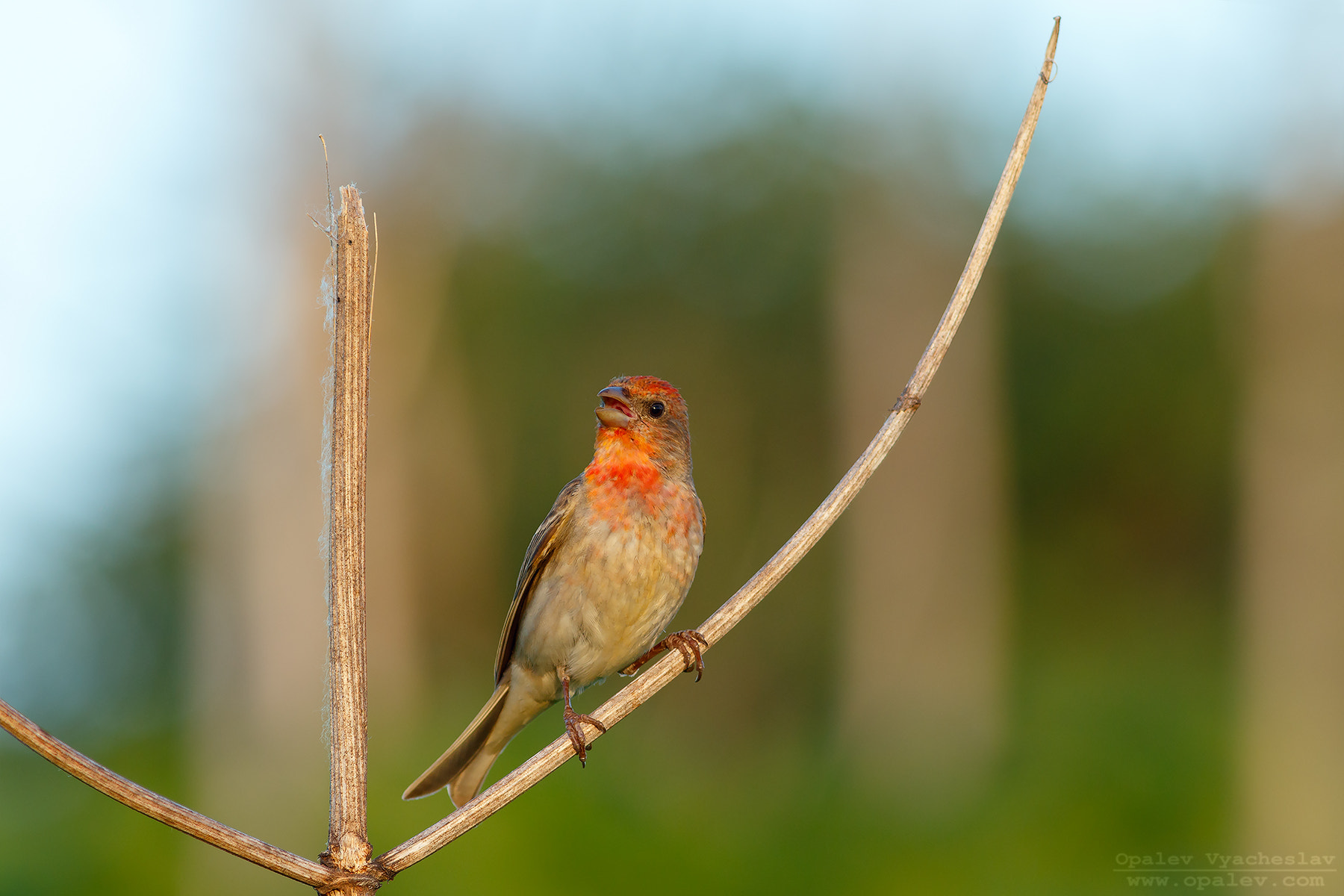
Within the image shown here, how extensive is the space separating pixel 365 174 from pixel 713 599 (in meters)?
9.42

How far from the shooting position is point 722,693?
20.0 metres

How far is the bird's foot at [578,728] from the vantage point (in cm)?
300

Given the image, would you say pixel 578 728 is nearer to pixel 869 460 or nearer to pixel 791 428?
pixel 869 460

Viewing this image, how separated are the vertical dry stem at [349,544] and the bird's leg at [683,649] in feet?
3.82

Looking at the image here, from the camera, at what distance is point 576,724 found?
3.84 meters

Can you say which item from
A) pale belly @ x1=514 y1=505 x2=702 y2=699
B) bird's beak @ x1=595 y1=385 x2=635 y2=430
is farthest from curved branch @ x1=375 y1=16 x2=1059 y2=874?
bird's beak @ x1=595 y1=385 x2=635 y2=430

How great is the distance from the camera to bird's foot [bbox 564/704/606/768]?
118 inches

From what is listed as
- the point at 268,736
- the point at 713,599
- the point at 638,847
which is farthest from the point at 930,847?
the point at 713,599

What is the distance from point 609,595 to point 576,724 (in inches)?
39.0

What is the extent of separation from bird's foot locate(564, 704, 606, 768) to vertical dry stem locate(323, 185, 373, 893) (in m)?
0.64

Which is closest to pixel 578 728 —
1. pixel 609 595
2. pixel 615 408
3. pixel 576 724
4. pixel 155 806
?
pixel 576 724

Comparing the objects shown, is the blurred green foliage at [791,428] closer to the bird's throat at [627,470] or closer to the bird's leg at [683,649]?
the bird's leg at [683,649]

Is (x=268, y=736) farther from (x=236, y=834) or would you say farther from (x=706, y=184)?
(x=706, y=184)

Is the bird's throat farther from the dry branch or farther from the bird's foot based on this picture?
the dry branch
